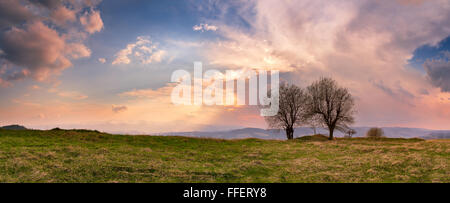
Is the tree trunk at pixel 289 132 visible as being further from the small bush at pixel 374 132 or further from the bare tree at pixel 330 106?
the small bush at pixel 374 132

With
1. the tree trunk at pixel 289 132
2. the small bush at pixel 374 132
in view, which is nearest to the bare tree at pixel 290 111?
the tree trunk at pixel 289 132

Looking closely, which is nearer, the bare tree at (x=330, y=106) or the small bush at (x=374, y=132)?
the bare tree at (x=330, y=106)

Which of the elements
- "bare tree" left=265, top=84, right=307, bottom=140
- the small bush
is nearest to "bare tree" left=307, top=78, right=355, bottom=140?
"bare tree" left=265, top=84, right=307, bottom=140

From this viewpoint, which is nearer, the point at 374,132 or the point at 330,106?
the point at 330,106

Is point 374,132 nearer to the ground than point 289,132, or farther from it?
nearer to the ground

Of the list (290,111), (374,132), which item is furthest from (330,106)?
(374,132)

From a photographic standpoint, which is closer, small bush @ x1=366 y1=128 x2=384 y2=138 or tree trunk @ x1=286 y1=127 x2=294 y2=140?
tree trunk @ x1=286 y1=127 x2=294 y2=140

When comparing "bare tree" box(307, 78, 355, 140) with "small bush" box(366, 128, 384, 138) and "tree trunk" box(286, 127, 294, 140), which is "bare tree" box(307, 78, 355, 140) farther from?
"small bush" box(366, 128, 384, 138)

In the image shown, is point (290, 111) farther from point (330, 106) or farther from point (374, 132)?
point (374, 132)

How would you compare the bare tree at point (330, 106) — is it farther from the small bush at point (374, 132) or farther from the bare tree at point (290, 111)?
the small bush at point (374, 132)

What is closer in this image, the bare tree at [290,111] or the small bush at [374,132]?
the bare tree at [290,111]
